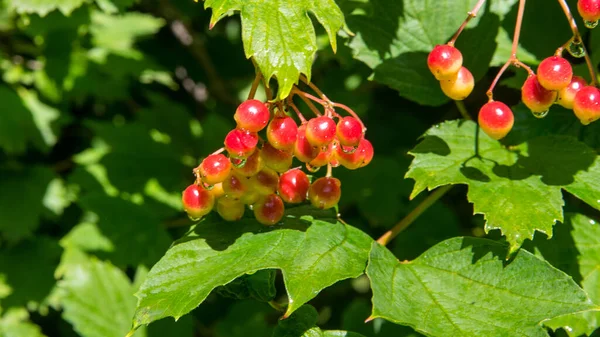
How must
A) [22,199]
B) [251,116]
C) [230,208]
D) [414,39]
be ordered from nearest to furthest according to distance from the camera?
[251,116], [230,208], [414,39], [22,199]

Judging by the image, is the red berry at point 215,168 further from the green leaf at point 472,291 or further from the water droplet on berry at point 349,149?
the green leaf at point 472,291

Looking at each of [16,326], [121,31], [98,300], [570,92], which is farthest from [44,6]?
[570,92]

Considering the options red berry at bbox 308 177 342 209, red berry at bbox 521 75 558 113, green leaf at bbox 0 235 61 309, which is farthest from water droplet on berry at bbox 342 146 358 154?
green leaf at bbox 0 235 61 309

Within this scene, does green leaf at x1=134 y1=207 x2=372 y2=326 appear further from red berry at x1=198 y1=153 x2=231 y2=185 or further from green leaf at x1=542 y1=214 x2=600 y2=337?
green leaf at x1=542 y1=214 x2=600 y2=337

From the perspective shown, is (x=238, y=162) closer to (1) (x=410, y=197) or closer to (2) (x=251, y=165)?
(2) (x=251, y=165)

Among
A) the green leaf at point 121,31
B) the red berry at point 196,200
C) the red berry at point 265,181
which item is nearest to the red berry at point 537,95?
the red berry at point 265,181

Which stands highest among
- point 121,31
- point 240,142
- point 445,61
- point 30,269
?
point 445,61
